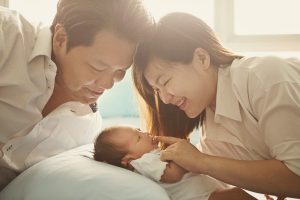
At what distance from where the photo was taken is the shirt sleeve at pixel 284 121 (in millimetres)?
1048

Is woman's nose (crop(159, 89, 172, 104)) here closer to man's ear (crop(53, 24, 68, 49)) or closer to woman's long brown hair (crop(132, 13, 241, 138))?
woman's long brown hair (crop(132, 13, 241, 138))

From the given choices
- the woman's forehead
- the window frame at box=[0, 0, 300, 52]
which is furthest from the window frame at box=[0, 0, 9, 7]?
the woman's forehead

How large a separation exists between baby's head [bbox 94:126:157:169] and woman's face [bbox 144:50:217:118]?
0.17m

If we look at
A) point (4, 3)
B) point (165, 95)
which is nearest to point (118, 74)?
point (165, 95)

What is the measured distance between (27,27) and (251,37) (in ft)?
5.57

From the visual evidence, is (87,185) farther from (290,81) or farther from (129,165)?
(290,81)

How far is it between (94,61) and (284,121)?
610 mm

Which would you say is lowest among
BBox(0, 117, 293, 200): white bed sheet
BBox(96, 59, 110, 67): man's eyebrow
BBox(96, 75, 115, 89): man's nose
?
BBox(0, 117, 293, 200): white bed sheet

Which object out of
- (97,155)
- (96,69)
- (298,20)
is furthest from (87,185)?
(298,20)

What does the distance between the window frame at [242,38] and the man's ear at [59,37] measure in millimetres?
1543

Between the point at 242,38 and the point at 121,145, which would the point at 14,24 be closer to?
the point at 121,145

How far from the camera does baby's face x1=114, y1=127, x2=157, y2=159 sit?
1355 millimetres

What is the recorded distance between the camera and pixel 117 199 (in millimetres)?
982

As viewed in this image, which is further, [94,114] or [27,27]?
[94,114]
